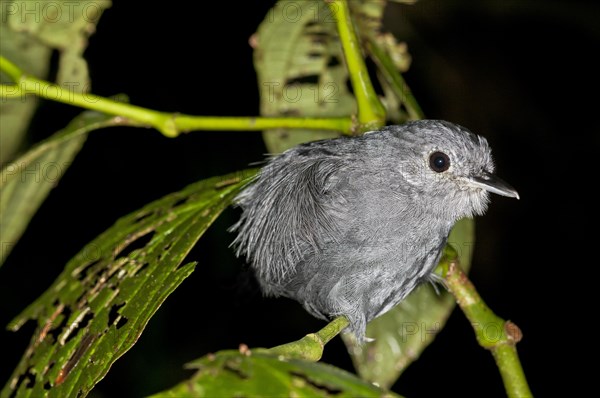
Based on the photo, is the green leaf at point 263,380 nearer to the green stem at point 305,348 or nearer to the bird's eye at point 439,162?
the green stem at point 305,348

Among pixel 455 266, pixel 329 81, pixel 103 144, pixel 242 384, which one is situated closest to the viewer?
pixel 242 384

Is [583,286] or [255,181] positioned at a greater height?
[255,181]

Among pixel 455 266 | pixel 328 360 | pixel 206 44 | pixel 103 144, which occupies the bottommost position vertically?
pixel 328 360

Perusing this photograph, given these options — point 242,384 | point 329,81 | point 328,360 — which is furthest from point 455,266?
point 328,360

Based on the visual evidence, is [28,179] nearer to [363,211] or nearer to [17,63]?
[17,63]

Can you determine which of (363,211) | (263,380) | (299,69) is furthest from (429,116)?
(263,380)

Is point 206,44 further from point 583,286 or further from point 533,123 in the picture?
point 583,286
